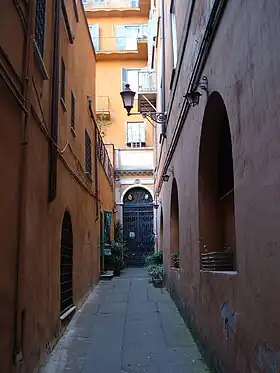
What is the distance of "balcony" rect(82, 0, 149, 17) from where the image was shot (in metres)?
27.5

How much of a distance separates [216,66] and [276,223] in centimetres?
243

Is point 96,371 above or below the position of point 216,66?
below

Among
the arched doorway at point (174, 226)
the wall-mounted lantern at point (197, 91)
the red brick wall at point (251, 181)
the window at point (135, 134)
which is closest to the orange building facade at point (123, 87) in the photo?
the window at point (135, 134)

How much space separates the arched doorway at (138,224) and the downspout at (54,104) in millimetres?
15965

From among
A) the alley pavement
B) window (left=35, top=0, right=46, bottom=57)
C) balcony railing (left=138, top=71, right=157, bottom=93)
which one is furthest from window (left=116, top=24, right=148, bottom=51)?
window (left=35, top=0, right=46, bottom=57)

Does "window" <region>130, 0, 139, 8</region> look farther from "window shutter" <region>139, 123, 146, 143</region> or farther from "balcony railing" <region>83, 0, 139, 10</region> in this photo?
"window shutter" <region>139, 123, 146, 143</region>

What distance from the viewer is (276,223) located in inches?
114

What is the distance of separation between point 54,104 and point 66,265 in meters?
3.15

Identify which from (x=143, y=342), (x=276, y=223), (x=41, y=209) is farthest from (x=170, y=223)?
(x=276, y=223)

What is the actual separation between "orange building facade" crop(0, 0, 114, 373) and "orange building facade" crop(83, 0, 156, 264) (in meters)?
12.7

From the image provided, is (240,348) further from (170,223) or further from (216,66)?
(170,223)

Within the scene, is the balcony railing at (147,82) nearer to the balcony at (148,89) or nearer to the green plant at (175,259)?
the balcony at (148,89)

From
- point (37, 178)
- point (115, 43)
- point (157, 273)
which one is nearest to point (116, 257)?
point (157, 273)

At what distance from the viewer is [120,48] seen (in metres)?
27.5
